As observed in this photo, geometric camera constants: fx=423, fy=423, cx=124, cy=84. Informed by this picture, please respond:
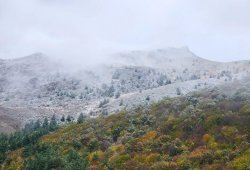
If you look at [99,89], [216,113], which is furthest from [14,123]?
[216,113]

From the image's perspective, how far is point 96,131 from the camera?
1880 inches

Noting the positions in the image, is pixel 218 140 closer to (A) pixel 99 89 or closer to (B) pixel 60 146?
Result: (B) pixel 60 146

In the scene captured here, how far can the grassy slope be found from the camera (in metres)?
29.7

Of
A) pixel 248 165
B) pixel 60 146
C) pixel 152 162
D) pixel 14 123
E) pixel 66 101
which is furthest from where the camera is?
pixel 66 101

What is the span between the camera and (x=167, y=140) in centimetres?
3628

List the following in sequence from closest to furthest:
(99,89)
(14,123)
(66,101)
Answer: (14,123) → (66,101) → (99,89)

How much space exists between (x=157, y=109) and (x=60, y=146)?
41.3 ft

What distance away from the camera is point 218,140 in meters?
32.6

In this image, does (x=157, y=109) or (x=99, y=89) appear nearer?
(x=157, y=109)

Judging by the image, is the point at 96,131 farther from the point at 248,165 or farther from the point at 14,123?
the point at 14,123

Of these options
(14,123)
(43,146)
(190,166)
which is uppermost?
(190,166)

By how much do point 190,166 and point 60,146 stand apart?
20146 millimetres

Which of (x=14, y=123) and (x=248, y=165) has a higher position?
(x=248, y=165)

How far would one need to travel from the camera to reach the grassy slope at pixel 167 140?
29.7 metres
